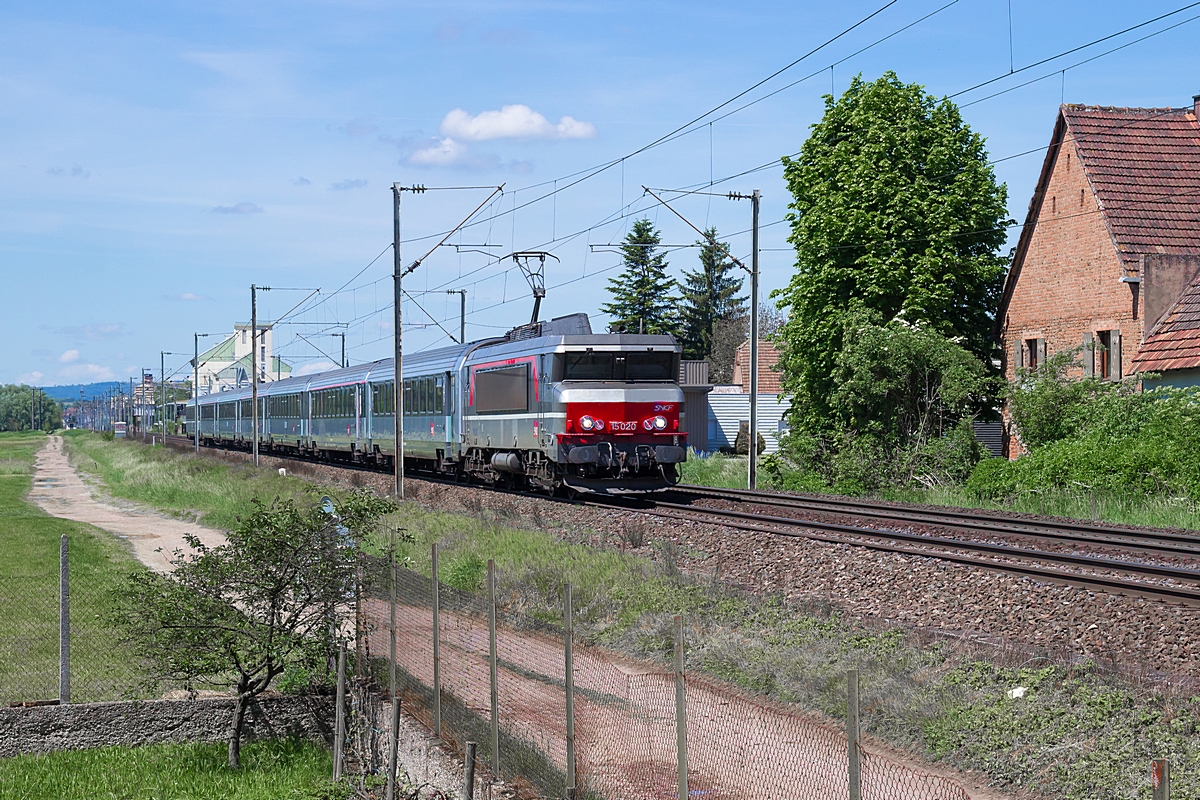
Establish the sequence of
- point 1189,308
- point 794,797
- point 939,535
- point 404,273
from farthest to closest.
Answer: point 404,273 → point 1189,308 → point 939,535 → point 794,797

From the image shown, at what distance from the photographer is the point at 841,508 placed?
25188 millimetres

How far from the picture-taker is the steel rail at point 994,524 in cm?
1780

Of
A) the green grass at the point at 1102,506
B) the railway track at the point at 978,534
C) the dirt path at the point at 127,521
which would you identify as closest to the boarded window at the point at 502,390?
the railway track at the point at 978,534

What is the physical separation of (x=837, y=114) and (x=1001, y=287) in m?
7.63

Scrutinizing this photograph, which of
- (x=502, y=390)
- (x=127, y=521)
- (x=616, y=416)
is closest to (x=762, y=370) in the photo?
(x=127, y=521)

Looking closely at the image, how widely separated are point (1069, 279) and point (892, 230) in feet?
18.0

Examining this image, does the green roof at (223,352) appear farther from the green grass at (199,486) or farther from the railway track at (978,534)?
the railway track at (978,534)

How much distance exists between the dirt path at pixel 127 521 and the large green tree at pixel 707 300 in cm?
4890

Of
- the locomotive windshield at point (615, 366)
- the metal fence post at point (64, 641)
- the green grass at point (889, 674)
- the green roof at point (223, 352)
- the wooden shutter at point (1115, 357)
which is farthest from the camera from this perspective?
the green roof at point (223, 352)

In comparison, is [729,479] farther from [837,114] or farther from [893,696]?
[893,696]

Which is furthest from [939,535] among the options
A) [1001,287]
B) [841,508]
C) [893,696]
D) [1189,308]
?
[1001,287]

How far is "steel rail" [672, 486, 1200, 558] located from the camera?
701 inches

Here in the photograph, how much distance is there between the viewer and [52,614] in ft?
54.3

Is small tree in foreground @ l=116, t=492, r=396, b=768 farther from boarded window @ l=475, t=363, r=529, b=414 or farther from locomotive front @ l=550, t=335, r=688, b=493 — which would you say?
boarded window @ l=475, t=363, r=529, b=414
